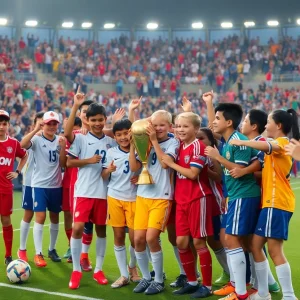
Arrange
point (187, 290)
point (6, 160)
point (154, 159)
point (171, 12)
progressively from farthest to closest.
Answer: point (171, 12) → point (6, 160) → point (154, 159) → point (187, 290)

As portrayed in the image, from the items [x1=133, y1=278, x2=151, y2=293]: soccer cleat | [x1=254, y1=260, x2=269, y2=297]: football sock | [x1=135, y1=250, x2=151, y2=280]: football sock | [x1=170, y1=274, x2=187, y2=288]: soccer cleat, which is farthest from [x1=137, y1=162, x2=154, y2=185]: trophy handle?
[x1=254, y1=260, x2=269, y2=297]: football sock

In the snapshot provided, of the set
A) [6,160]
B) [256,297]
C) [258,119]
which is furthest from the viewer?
[6,160]

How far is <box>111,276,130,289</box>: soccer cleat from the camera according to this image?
7.23 metres

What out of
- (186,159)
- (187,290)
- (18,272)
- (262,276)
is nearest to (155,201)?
(186,159)

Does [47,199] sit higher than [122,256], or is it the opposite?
[47,199]

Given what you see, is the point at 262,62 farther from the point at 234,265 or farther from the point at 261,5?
the point at 234,265

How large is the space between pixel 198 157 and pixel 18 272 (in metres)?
2.55

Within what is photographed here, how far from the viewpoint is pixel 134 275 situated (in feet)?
25.1

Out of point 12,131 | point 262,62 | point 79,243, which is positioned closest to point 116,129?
point 79,243

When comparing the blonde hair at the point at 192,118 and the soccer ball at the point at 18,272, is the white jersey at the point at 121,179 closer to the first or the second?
the blonde hair at the point at 192,118

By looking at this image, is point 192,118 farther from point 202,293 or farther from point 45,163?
point 45,163

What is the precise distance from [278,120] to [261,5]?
33.3m

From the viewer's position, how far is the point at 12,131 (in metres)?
19.0

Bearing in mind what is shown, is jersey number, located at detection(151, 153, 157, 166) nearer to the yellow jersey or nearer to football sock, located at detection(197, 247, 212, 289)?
football sock, located at detection(197, 247, 212, 289)
